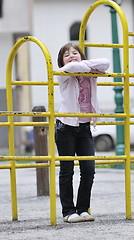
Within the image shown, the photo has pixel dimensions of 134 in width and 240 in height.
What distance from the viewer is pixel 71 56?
17.2ft

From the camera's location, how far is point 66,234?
186 inches

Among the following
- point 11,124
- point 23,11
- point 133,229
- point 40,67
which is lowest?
point 133,229

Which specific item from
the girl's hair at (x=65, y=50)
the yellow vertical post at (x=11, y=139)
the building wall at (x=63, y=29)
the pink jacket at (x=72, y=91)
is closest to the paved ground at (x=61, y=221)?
the yellow vertical post at (x=11, y=139)

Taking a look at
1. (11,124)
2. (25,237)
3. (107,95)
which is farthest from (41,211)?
(107,95)

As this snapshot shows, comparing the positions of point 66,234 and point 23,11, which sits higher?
point 23,11

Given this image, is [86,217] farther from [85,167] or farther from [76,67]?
[76,67]

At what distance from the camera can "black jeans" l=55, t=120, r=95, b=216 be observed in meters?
5.22

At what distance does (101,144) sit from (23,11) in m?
7.11

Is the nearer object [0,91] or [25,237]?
[25,237]

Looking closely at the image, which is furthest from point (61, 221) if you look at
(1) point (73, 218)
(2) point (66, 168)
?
(2) point (66, 168)

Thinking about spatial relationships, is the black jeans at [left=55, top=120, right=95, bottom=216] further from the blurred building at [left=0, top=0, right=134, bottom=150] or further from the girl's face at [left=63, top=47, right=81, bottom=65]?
the blurred building at [left=0, top=0, right=134, bottom=150]

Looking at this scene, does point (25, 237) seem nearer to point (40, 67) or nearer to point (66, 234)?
point (66, 234)

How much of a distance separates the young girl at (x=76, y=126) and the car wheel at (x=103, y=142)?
1448 centimetres

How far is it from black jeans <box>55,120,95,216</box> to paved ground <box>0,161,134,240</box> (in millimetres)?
178
